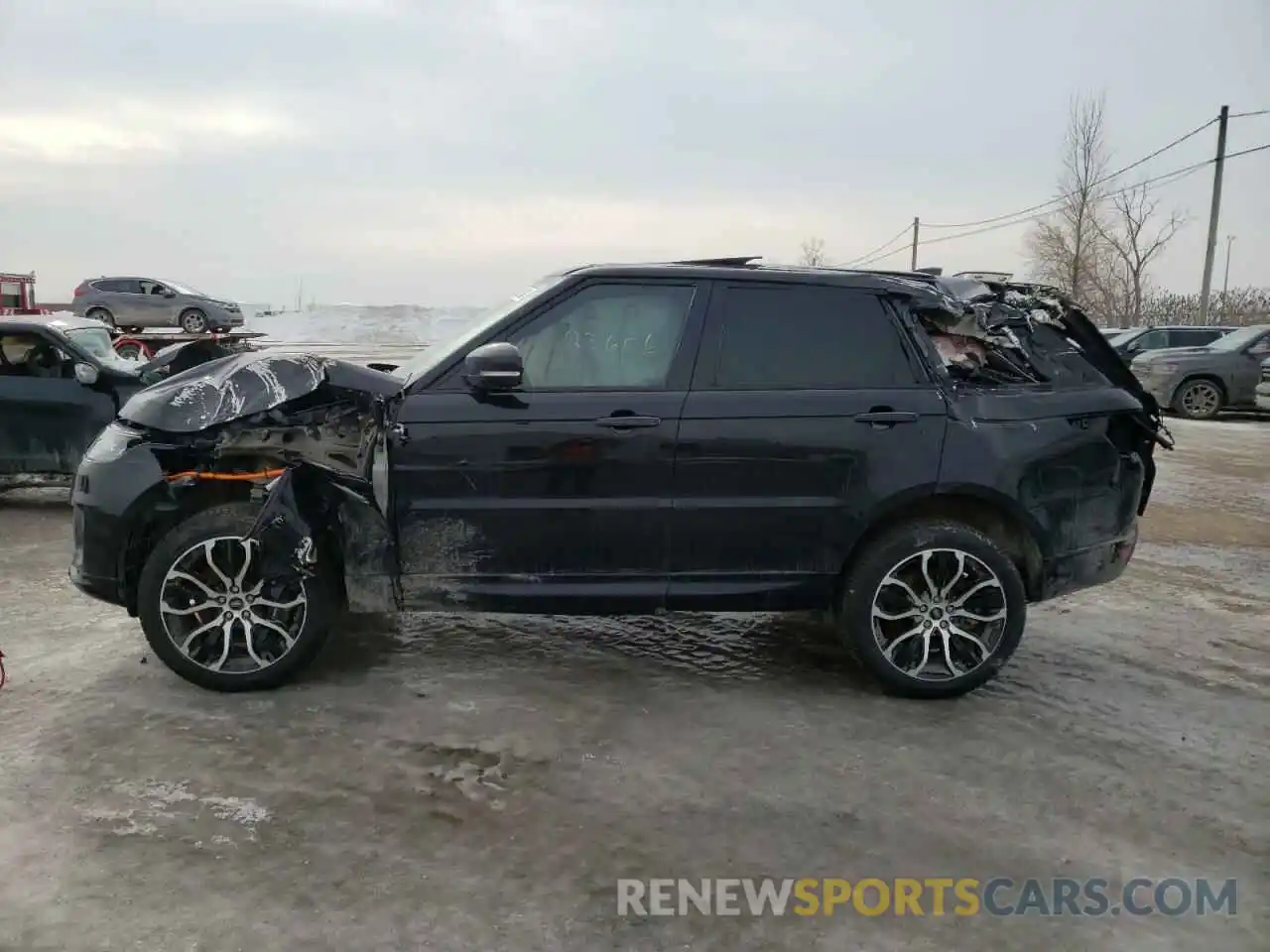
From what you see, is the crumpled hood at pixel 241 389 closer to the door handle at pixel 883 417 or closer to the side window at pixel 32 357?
the door handle at pixel 883 417

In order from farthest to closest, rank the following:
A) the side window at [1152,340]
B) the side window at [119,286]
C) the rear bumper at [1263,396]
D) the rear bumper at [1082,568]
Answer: the side window at [119,286] → the side window at [1152,340] → the rear bumper at [1263,396] → the rear bumper at [1082,568]

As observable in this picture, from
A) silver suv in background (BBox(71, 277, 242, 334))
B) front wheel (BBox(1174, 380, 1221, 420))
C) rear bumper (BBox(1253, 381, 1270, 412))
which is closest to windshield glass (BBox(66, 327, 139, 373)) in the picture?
rear bumper (BBox(1253, 381, 1270, 412))

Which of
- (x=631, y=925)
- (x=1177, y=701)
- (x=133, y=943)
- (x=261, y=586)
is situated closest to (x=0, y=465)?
(x=261, y=586)

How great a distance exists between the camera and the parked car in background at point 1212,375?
15938 millimetres

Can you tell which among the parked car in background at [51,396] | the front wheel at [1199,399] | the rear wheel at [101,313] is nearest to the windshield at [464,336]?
the parked car in background at [51,396]

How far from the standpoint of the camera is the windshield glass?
26.3ft

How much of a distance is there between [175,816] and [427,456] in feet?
5.23

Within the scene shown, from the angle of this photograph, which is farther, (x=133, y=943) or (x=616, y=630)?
(x=616, y=630)

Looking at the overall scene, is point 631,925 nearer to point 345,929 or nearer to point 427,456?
point 345,929

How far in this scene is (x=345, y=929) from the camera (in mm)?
2557

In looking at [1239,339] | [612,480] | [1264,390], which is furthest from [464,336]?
[1239,339]

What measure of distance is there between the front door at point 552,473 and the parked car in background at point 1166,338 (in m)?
18.3

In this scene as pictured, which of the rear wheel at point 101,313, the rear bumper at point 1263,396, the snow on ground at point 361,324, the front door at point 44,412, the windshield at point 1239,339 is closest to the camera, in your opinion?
the front door at point 44,412

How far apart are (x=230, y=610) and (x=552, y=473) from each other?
1495 millimetres
